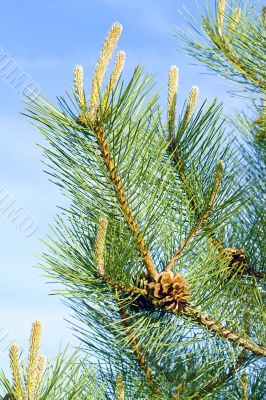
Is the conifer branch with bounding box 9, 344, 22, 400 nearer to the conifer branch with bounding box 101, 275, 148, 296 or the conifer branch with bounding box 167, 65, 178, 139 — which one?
the conifer branch with bounding box 101, 275, 148, 296

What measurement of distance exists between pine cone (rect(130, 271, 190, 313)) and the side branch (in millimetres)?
24

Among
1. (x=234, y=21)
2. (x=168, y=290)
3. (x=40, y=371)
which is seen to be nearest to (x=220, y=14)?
(x=234, y=21)

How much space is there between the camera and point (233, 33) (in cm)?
256

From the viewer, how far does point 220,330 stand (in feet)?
7.21

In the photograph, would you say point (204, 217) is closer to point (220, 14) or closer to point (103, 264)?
point (103, 264)

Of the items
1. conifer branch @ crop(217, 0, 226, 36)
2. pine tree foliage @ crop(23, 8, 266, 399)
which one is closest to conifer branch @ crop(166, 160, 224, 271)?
pine tree foliage @ crop(23, 8, 266, 399)

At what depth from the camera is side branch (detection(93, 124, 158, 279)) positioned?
1.88 m

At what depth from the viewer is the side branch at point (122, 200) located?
1.88m

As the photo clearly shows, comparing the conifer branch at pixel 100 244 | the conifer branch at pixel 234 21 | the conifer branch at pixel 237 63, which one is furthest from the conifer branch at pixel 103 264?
the conifer branch at pixel 234 21

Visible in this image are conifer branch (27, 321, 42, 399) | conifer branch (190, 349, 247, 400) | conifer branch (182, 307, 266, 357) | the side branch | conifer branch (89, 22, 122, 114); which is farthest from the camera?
conifer branch (190, 349, 247, 400)

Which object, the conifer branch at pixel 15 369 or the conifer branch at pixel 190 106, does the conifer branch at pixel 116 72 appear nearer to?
the conifer branch at pixel 190 106

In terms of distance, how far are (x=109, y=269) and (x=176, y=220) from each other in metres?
0.38

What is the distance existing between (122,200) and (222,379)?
86 cm

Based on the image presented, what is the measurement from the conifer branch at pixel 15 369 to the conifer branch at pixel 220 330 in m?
0.73
